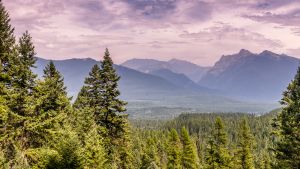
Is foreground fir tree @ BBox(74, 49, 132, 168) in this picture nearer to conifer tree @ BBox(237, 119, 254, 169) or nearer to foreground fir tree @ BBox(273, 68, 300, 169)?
foreground fir tree @ BBox(273, 68, 300, 169)

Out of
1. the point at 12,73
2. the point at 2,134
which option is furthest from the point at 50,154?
the point at 12,73

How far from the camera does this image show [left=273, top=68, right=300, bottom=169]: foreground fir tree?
26.3 metres

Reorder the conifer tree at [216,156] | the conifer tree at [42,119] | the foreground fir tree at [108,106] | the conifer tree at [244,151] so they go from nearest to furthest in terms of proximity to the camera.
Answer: the conifer tree at [42,119]
the foreground fir tree at [108,106]
the conifer tree at [216,156]
the conifer tree at [244,151]

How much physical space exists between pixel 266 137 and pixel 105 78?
15711cm

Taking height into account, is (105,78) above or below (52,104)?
above

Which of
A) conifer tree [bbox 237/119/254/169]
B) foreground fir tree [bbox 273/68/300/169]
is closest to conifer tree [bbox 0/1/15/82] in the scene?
foreground fir tree [bbox 273/68/300/169]

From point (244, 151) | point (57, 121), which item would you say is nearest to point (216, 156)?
point (244, 151)

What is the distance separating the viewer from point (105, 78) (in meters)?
27.5

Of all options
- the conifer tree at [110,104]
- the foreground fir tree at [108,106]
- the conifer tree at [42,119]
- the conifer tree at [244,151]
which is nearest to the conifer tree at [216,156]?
the conifer tree at [244,151]

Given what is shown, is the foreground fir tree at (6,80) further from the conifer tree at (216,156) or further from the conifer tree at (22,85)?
the conifer tree at (216,156)

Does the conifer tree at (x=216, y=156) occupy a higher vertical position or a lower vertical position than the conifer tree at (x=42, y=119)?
lower

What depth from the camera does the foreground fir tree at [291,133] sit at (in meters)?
26.3

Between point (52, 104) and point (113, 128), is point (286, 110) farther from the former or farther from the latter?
point (52, 104)

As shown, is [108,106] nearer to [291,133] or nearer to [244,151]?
[291,133]
